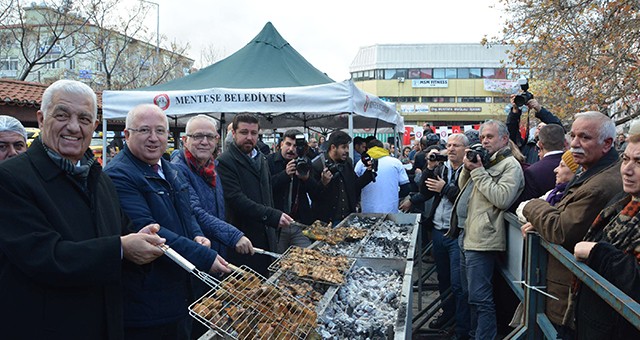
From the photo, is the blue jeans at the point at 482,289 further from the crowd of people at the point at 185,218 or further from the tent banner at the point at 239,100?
the tent banner at the point at 239,100

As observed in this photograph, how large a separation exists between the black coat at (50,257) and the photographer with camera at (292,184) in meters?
2.93

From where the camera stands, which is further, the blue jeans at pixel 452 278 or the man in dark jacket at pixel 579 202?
the blue jeans at pixel 452 278

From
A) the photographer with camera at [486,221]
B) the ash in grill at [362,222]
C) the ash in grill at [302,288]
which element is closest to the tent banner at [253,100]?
the ash in grill at [362,222]

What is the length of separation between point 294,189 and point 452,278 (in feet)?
6.85

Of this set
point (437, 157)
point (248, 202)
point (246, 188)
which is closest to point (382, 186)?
point (437, 157)

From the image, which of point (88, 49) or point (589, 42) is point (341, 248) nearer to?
point (589, 42)

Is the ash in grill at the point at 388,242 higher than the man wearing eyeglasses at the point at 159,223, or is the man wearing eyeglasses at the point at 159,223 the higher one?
the man wearing eyeglasses at the point at 159,223

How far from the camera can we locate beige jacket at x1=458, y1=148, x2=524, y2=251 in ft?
12.5

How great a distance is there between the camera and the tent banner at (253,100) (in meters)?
6.58

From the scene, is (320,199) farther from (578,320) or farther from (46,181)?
(46,181)

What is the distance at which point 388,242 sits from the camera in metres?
4.42

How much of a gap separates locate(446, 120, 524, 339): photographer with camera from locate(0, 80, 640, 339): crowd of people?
0.01 metres

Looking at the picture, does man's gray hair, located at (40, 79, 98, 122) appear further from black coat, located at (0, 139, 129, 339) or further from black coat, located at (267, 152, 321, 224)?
black coat, located at (267, 152, 321, 224)

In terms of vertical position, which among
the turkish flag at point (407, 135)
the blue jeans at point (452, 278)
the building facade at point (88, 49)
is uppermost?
the building facade at point (88, 49)
